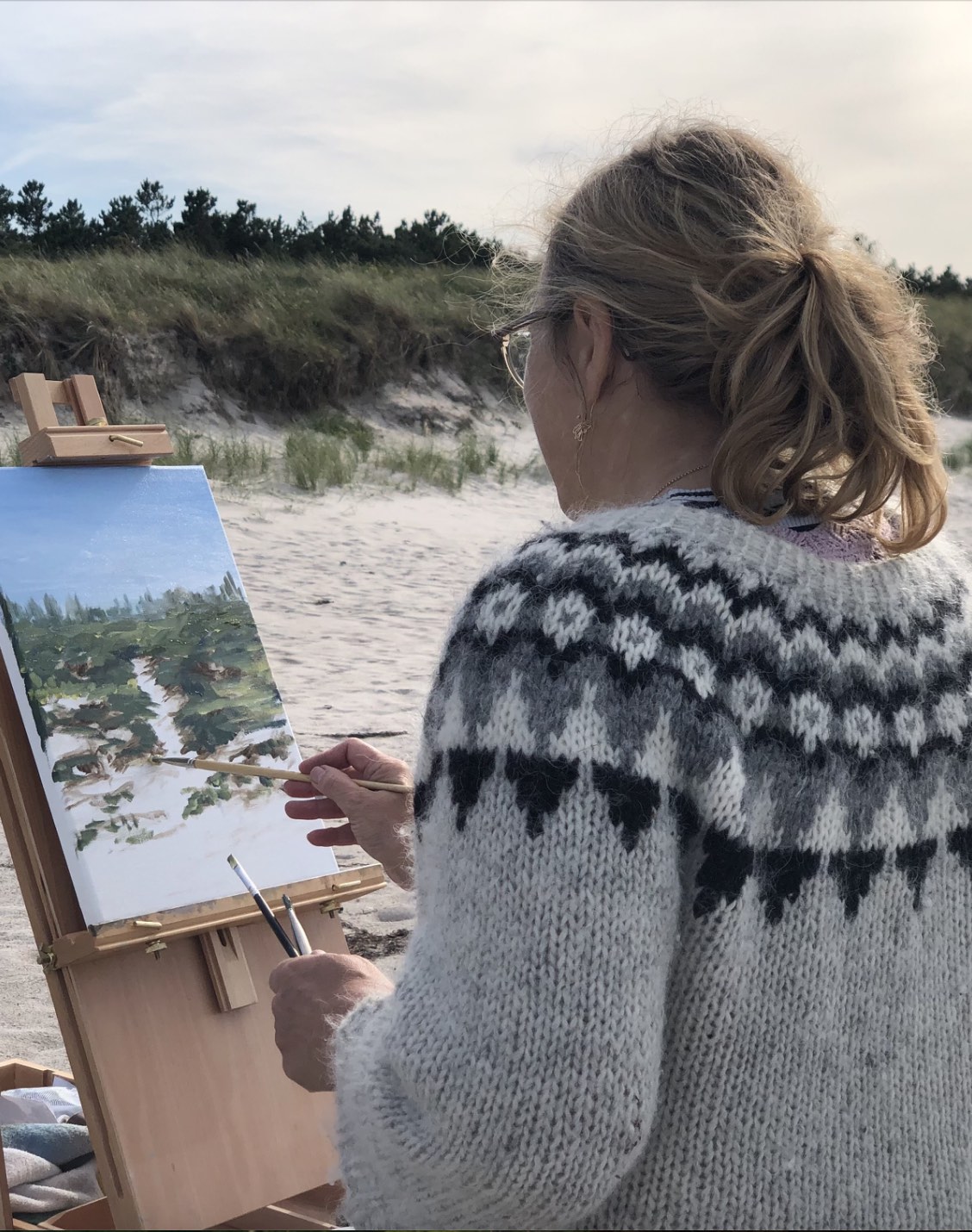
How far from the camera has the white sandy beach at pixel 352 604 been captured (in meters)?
3.27

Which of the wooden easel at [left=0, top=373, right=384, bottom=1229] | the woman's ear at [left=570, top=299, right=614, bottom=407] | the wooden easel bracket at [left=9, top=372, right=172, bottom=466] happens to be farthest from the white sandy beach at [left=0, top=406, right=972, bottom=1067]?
the woman's ear at [left=570, top=299, right=614, bottom=407]

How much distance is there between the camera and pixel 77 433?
7.41 feet

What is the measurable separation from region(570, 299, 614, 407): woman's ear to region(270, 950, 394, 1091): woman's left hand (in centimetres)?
65

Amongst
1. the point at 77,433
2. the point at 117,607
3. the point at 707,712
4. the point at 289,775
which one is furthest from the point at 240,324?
the point at 707,712

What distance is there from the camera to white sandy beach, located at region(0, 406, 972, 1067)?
3266 mm

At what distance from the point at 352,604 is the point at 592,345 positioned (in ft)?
19.6

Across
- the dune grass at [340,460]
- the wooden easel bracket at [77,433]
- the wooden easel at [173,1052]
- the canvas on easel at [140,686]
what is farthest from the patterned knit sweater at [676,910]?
the dune grass at [340,460]

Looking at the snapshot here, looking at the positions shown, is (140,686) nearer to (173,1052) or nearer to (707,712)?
(173,1052)

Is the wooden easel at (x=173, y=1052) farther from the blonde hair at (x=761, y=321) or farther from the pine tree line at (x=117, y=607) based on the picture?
the blonde hair at (x=761, y=321)

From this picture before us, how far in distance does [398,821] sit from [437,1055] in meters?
0.57

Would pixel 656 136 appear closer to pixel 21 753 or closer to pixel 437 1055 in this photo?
pixel 437 1055

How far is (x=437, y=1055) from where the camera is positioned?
1021mm

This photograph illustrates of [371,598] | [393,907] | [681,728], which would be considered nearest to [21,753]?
[681,728]

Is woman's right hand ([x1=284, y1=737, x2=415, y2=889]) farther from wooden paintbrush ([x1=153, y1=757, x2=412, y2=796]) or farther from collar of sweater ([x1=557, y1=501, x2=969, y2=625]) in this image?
collar of sweater ([x1=557, y1=501, x2=969, y2=625])
